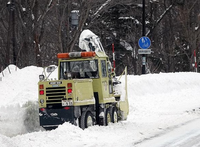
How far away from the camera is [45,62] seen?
38.3 m

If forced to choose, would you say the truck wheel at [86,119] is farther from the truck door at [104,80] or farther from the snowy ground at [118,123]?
the truck door at [104,80]

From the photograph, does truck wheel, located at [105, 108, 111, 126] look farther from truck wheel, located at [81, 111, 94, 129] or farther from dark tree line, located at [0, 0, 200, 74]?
dark tree line, located at [0, 0, 200, 74]

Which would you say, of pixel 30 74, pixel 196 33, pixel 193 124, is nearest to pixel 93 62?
pixel 193 124

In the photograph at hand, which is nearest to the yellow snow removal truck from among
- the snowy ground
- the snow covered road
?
the snowy ground

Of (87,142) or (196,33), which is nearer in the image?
(87,142)

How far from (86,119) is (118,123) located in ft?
5.91

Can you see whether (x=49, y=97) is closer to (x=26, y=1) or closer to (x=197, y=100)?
(x=197, y=100)

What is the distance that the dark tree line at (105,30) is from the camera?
29969 mm

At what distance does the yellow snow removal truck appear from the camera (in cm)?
1396

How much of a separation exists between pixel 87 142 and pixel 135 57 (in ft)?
86.0

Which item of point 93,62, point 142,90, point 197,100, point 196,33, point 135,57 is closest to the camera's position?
point 93,62

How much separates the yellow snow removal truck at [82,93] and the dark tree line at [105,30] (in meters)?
12.2

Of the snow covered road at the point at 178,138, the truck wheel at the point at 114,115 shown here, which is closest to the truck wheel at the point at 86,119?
the truck wheel at the point at 114,115

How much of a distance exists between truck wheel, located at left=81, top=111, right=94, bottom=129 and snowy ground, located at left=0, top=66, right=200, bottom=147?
0.83 feet
